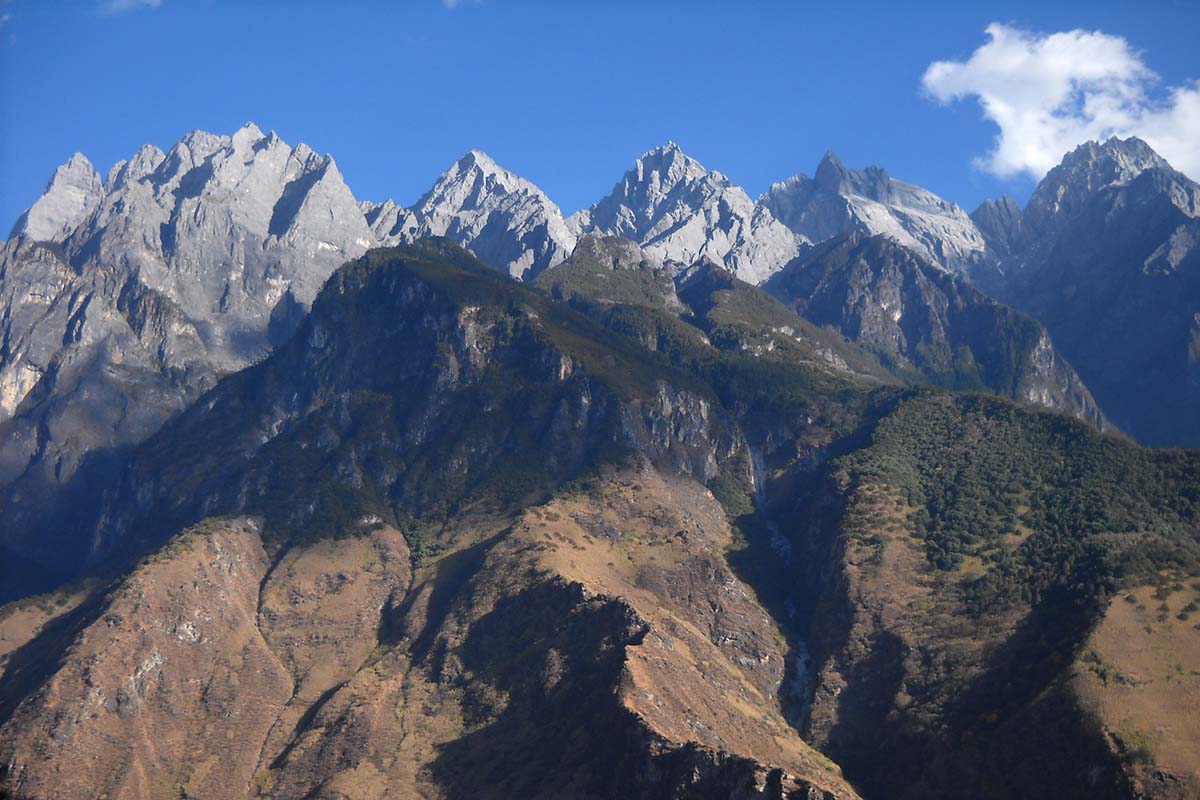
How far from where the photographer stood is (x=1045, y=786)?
199375mm

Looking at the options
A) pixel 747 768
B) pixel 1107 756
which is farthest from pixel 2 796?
pixel 1107 756

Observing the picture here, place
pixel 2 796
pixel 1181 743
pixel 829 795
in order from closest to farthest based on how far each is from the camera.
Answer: pixel 2 796
pixel 829 795
pixel 1181 743

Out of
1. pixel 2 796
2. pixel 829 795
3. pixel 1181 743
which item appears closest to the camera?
pixel 2 796

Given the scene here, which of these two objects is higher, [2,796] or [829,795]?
A: [829,795]

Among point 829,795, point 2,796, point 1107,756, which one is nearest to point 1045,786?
point 1107,756

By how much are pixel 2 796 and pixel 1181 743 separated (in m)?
181

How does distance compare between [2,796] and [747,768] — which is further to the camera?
[747,768]

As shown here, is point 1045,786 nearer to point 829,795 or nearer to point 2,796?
point 829,795

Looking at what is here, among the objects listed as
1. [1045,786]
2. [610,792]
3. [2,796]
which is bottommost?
[2,796]

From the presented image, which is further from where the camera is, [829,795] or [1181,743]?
[1181,743]

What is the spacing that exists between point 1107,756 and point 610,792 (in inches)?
2928

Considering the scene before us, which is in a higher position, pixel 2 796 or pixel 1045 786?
pixel 1045 786

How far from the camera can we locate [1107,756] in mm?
194625

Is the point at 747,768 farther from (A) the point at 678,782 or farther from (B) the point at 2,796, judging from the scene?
(B) the point at 2,796
